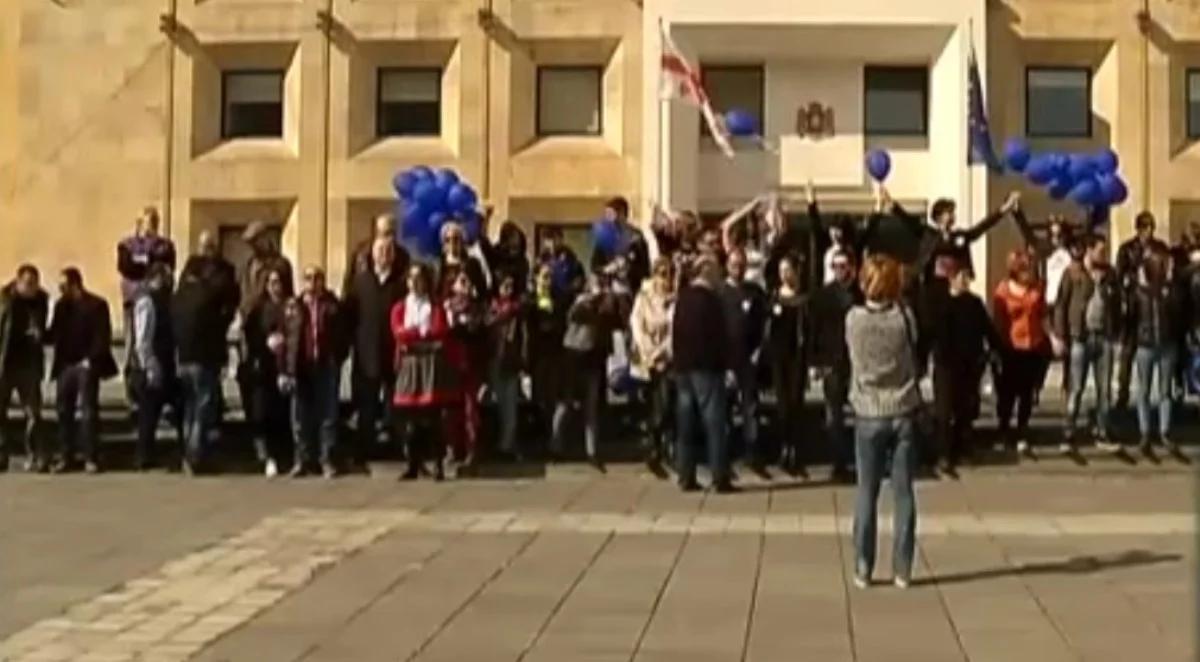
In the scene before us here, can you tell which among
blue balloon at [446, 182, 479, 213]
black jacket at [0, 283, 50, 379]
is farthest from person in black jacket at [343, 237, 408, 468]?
black jacket at [0, 283, 50, 379]

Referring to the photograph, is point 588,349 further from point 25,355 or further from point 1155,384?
point 1155,384

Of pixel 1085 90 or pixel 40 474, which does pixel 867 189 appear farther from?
pixel 40 474

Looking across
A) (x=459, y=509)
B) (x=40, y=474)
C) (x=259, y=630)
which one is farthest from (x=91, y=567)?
(x=40, y=474)

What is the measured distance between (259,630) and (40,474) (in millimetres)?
9292

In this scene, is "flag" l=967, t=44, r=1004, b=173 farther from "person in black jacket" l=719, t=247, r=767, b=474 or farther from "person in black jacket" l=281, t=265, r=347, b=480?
"person in black jacket" l=281, t=265, r=347, b=480

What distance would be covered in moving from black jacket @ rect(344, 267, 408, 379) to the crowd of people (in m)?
0.02

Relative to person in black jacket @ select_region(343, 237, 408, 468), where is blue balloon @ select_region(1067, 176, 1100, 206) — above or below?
above

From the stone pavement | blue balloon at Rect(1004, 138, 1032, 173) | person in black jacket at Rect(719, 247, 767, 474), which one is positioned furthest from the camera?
blue balloon at Rect(1004, 138, 1032, 173)

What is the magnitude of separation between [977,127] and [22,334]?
51.0 ft

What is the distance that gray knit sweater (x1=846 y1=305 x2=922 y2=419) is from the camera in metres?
13.5

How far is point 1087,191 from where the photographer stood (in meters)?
27.4

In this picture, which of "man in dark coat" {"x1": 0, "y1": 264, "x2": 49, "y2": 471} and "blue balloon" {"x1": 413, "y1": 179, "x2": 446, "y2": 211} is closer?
"man in dark coat" {"x1": 0, "y1": 264, "x2": 49, "y2": 471}

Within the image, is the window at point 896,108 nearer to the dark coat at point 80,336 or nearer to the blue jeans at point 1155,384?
the blue jeans at point 1155,384

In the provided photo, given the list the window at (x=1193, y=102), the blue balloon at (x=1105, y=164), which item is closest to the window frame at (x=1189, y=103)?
the window at (x=1193, y=102)
